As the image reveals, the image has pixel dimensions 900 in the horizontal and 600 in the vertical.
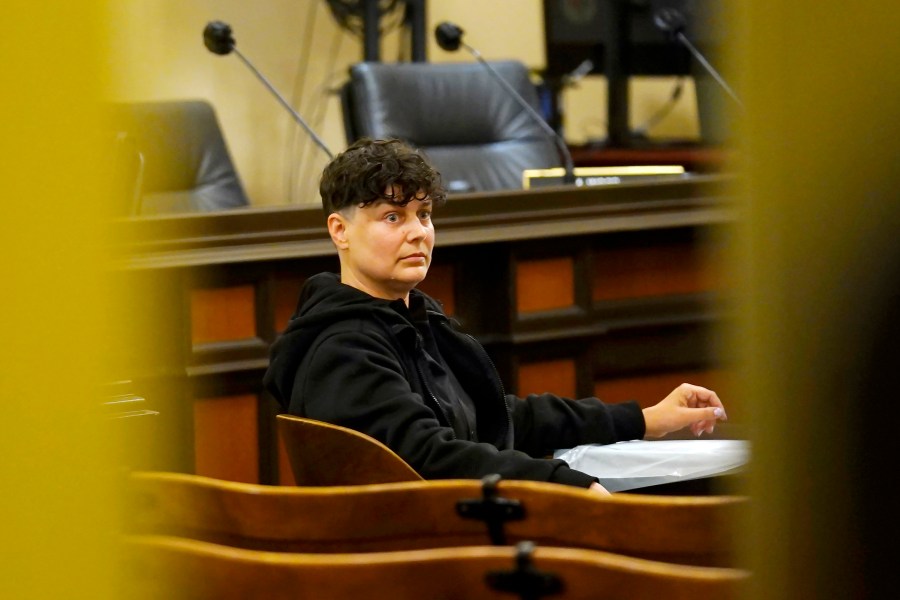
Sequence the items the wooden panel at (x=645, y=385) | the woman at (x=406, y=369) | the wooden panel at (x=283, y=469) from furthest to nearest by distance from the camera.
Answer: the wooden panel at (x=645, y=385) < the wooden panel at (x=283, y=469) < the woman at (x=406, y=369)

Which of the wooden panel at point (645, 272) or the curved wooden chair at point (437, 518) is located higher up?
the wooden panel at point (645, 272)

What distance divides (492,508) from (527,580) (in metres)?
0.24

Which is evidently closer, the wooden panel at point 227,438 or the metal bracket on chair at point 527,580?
the metal bracket on chair at point 527,580

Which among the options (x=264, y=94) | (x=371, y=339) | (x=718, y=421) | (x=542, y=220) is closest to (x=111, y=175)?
(x=371, y=339)

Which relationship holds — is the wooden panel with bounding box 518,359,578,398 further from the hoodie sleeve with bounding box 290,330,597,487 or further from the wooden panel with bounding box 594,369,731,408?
the hoodie sleeve with bounding box 290,330,597,487

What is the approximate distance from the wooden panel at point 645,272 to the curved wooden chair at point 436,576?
2.20 m

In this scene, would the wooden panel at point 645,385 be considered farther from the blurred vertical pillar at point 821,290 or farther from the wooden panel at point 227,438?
the blurred vertical pillar at point 821,290

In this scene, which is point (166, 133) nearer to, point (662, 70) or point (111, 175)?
point (662, 70)

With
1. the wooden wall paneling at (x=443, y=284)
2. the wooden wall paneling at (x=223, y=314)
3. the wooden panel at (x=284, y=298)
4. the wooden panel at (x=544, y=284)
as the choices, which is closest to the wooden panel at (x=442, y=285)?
the wooden wall paneling at (x=443, y=284)

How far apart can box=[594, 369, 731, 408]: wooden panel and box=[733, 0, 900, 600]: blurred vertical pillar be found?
8.14 ft

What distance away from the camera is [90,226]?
0.53 meters

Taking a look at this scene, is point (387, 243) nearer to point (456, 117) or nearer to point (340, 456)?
point (340, 456)

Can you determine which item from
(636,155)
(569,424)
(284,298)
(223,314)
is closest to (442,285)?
(284,298)

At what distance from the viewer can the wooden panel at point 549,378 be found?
9.66 ft
